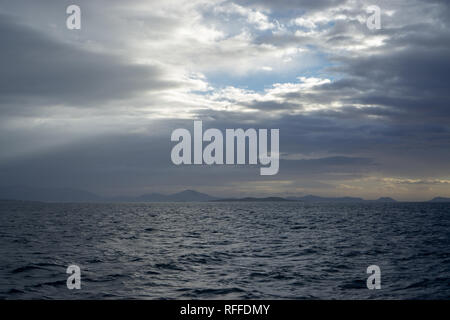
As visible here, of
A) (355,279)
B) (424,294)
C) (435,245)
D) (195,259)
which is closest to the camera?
(424,294)

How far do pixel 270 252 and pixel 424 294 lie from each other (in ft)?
45.7

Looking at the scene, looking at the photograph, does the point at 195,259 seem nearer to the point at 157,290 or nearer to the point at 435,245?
the point at 157,290

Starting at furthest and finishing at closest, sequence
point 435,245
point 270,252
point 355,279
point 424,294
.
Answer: point 435,245
point 270,252
point 355,279
point 424,294

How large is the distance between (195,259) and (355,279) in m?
11.3
